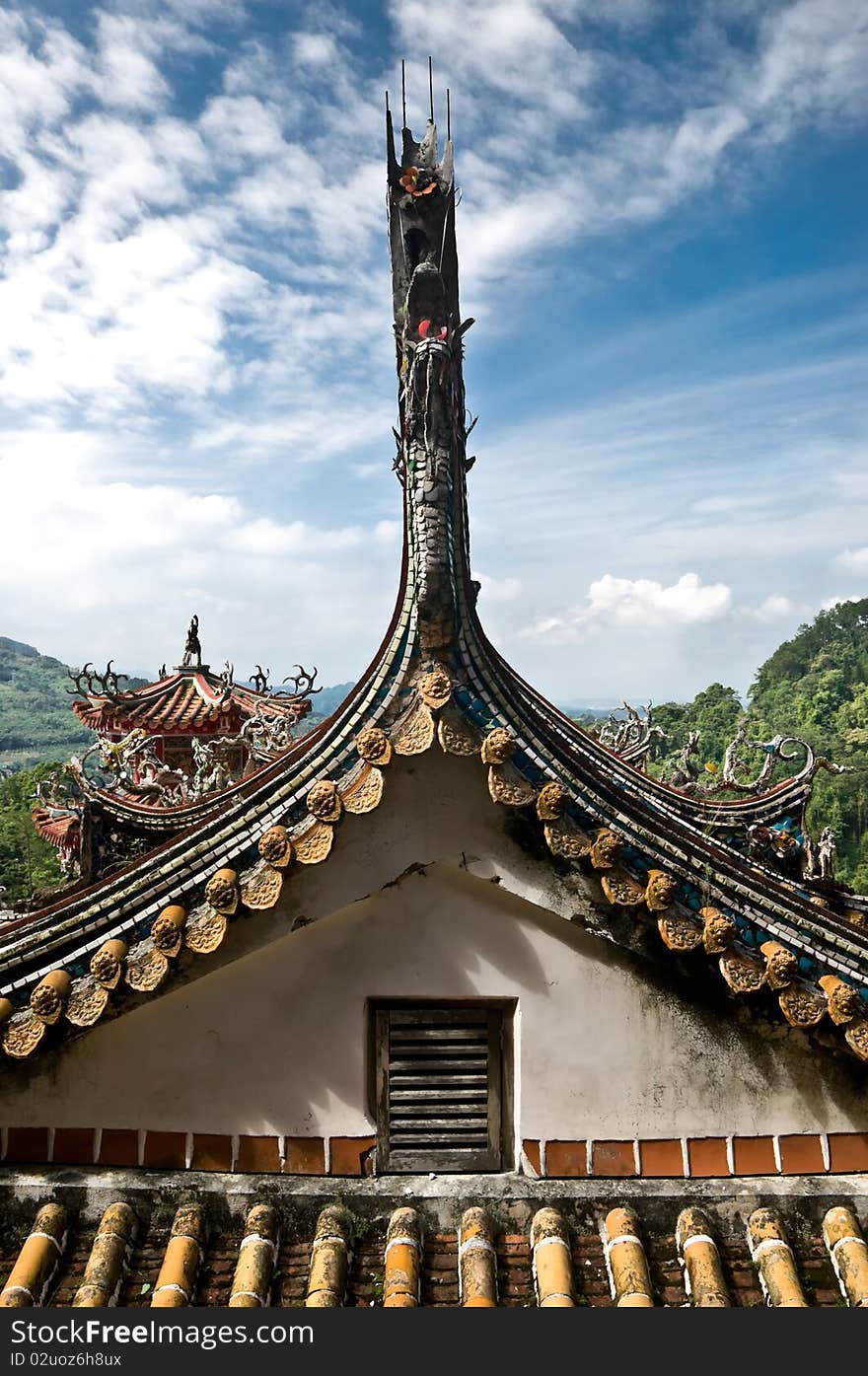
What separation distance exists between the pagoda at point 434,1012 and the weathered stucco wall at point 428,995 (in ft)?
0.05

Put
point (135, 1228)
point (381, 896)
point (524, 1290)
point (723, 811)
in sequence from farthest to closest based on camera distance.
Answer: point (723, 811)
point (381, 896)
point (135, 1228)
point (524, 1290)

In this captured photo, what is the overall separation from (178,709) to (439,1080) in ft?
68.6

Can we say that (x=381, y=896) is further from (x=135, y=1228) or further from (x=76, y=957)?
(x=135, y=1228)

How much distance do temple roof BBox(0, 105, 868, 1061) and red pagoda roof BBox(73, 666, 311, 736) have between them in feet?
61.2

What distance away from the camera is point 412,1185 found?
509 cm

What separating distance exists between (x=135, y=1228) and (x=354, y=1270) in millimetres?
1168

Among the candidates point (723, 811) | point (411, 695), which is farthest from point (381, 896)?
point (723, 811)

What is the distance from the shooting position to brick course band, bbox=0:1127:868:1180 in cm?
508

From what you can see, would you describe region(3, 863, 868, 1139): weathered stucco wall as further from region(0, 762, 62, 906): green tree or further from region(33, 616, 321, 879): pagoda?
region(0, 762, 62, 906): green tree

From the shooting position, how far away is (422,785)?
5.12 m

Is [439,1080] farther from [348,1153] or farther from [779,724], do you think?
[779,724]

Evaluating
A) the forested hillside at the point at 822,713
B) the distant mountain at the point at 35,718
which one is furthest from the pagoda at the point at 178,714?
the distant mountain at the point at 35,718

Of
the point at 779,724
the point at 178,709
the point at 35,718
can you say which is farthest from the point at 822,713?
the point at 35,718

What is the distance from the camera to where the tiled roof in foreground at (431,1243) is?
178 inches
